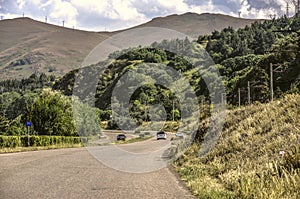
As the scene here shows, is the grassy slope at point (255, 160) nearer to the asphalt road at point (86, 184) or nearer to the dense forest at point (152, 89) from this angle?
the asphalt road at point (86, 184)

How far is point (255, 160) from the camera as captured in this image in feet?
47.4

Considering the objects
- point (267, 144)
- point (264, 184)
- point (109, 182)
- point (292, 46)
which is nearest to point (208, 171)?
point (267, 144)

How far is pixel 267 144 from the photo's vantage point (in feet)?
51.0

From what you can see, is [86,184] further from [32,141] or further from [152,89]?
[152,89]

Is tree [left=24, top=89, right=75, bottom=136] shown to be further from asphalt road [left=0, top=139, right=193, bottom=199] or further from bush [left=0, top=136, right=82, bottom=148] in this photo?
asphalt road [left=0, top=139, right=193, bottom=199]

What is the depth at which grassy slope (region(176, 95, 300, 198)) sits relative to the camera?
10.4m

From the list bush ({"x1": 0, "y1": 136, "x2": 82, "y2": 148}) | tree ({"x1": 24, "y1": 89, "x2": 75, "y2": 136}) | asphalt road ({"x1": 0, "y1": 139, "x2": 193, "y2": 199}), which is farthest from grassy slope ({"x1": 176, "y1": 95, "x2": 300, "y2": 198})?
tree ({"x1": 24, "y1": 89, "x2": 75, "y2": 136})

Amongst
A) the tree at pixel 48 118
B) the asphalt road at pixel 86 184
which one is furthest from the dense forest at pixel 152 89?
the asphalt road at pixel 86 184

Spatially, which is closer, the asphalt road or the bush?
the asphalt road

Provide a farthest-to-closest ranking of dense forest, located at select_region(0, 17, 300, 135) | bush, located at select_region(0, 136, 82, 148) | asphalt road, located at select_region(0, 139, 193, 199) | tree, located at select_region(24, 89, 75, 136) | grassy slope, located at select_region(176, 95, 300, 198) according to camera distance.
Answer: tree, located at select_region(24, 89, 75, 136)
bush, located at select_region(0, 136, 82, 148)
dense forest, located at select_region(0, 17, 300, 135)
asphalt road, located at select_region(0, 139, 193, 199)
grassy slope, located at select_region(176, 95, 300, 198)

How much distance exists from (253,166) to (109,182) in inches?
169

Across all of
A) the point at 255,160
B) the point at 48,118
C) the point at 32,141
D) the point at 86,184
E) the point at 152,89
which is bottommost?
the point at 32,141

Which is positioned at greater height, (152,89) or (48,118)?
(152,89)

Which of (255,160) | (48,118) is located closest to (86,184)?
(255,160)
